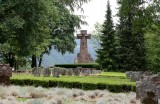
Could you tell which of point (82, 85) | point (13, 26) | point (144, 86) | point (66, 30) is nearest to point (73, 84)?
point (82, 85)

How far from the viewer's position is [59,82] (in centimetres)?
2458

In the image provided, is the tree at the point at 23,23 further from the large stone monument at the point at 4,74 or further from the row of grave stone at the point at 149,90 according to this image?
the row of grave stone at the point at 149,90

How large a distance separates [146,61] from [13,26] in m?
23.7

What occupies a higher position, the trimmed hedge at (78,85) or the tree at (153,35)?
the tree at (153,35)

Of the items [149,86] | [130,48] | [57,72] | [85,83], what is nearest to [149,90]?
[149,86]

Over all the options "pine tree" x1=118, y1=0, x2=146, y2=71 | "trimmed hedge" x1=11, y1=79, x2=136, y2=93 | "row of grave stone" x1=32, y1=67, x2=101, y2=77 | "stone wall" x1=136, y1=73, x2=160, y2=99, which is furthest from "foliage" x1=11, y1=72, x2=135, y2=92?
"pine tree" x1=118, y1=0, x2=146, y2=71

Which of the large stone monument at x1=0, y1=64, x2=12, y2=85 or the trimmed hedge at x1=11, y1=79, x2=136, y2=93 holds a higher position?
the large stone monument at x1=0, y1=64, x2=12, y2=85

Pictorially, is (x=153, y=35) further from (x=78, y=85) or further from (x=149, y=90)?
(x=149, y=90)

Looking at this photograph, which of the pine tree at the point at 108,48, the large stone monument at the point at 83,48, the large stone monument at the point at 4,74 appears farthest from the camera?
the large stone monument at the point at 83,48

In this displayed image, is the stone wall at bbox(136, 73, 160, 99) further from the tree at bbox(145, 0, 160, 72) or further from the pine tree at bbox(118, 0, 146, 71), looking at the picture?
the pine tree at bbox(118, 0, 146, 71)

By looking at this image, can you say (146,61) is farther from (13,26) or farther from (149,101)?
(149,101)

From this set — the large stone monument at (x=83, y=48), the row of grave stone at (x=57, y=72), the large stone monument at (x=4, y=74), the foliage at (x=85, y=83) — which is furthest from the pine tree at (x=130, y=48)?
the large stone monument at (x=4, y=74)

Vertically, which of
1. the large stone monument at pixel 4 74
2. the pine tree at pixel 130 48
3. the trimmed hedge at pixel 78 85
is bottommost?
the trimmed hedge at pixel 78 85

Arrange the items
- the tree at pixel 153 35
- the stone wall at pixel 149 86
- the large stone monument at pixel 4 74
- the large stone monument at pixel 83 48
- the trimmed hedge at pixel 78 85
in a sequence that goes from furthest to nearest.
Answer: the large stone monument at pixel 83 48 < the tree at pixel 153 35 < the trimmed hedge at pixel 78 85 < the large stone monument at pixel 4 74 < the stone wall at pixel 149 86
